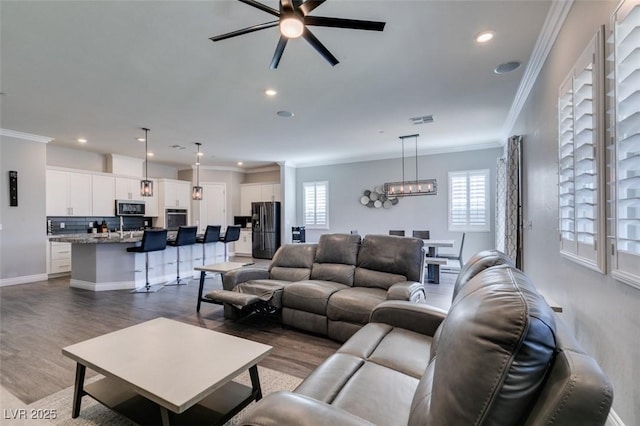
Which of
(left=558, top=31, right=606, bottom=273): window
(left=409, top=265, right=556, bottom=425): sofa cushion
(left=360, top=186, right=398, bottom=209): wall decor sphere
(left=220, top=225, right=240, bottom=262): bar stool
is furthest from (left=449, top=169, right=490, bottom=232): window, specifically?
(left=409, top=265, right=556, bottom=425): sofa cushion

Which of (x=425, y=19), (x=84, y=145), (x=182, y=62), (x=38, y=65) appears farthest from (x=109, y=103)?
(x=425, y=19)

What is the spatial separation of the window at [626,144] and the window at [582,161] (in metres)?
0.17

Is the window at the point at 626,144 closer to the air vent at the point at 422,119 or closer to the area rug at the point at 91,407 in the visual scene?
the area rug at the point at 91,407

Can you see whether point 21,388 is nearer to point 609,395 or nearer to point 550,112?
point 609,395

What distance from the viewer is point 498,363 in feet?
2.33

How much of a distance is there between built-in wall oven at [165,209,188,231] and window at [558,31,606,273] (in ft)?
28.9

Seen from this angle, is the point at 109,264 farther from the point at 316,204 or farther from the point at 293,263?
the point at 316,204

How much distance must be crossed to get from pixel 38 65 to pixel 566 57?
493 centimetres

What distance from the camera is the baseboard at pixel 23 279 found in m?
5.29

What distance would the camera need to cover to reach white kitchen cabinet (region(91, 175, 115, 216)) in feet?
22.8

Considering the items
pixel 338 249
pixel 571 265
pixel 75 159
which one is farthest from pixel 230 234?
pixel 571 265

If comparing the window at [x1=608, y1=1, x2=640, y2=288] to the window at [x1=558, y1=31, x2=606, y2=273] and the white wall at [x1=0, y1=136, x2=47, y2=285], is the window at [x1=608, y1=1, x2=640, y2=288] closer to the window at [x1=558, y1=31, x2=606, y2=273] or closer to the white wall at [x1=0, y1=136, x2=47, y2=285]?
the window at [x1=558, y1=31, x2=606, y2=273]

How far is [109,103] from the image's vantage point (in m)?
4.14

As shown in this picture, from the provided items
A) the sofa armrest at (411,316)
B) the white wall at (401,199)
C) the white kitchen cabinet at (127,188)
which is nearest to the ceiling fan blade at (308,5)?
the sofa armrest at (411,316)
